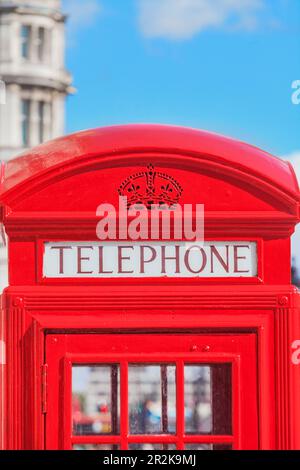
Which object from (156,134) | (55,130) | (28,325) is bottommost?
(28,325)

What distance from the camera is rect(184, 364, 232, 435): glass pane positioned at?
4832 millimetres

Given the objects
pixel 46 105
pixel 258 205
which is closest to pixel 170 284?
pixel 258 205

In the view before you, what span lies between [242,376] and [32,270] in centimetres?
89

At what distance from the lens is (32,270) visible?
4.82 metres

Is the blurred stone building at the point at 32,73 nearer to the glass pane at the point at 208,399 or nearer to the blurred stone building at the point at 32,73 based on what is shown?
the blurred stone building at the point at 32,73

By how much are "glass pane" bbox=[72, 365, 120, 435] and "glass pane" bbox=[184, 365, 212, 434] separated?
0.27 metres

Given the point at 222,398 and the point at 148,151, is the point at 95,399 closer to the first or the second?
the point at 222,398

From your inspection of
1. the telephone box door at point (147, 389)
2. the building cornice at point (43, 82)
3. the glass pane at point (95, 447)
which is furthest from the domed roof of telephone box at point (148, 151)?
the building cornice at point (43, 82)

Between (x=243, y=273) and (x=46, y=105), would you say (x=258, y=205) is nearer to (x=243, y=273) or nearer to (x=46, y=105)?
(x=243, y=273)

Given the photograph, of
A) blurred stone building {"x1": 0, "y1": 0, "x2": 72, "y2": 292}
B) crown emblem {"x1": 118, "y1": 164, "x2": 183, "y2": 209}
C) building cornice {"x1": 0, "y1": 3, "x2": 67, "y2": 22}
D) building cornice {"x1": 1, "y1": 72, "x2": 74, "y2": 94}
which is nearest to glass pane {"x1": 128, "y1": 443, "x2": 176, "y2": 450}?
crown emblem {"x1": 118, "y1": 164, "x2": 183, "y2": 209}

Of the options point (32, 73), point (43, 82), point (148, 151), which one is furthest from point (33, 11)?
point (148, 151)

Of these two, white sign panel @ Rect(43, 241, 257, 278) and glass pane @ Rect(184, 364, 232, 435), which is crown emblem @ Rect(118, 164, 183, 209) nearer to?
white sign panel @ Rect(43, 241, 257, 278)

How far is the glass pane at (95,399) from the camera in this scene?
479 cm

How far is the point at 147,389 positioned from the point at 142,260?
49 cm
